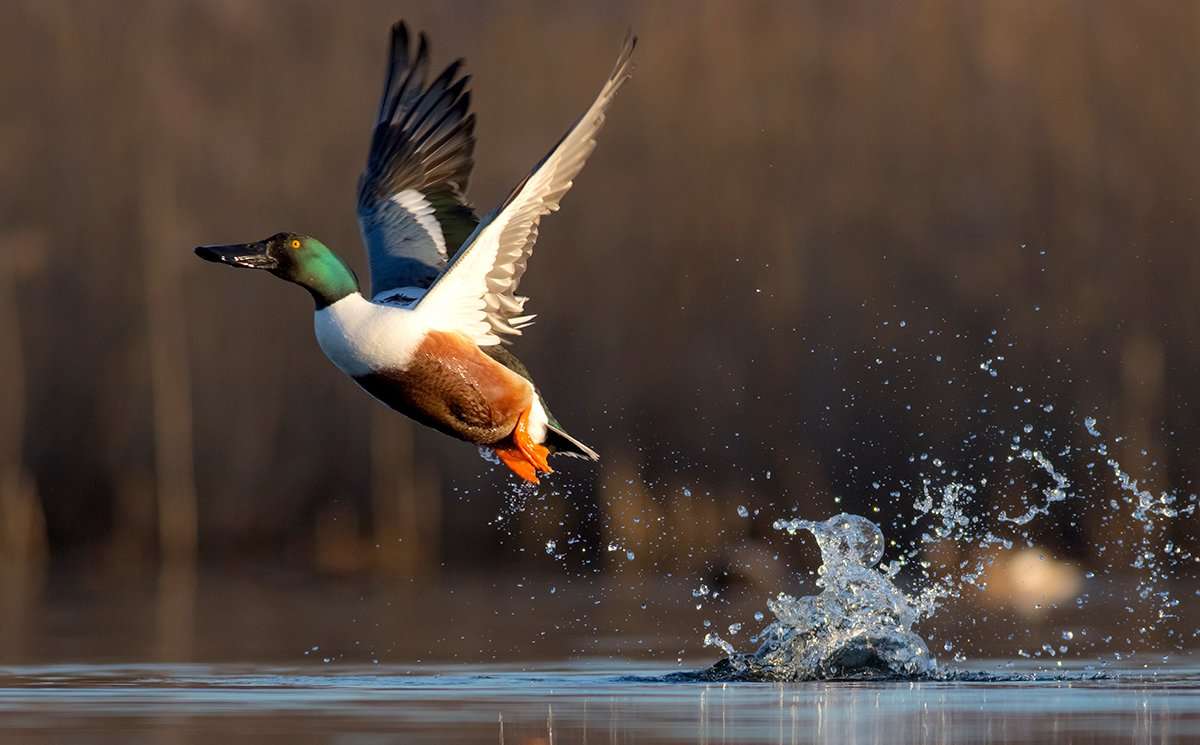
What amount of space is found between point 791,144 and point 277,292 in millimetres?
3009

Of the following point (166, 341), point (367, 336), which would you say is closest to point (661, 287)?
point (166, 341)

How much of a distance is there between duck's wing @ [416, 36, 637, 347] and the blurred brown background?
4256mm

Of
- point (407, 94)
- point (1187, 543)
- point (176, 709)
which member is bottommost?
point (176, 709)

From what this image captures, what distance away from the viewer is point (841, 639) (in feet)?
25.9

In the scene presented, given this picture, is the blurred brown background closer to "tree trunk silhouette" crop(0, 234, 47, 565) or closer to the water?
"tree trunk silhouette" crop(0, 234, 47, 565)

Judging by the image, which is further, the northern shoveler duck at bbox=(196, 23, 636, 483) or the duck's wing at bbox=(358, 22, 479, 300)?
the duck's wing at bbox=(358, 22, 479, 300)

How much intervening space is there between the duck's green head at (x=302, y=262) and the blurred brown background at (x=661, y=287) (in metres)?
4.44

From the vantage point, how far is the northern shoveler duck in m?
6.95

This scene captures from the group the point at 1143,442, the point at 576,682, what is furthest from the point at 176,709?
the point at 1143,442

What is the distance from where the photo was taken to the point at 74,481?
12.2m

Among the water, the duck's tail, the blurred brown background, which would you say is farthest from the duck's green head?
the blurred brown background

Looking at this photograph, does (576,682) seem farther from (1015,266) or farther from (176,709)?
(1015,266)

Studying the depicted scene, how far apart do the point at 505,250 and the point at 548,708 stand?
1.57 m

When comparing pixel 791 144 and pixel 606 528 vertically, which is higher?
pixel 791 144
